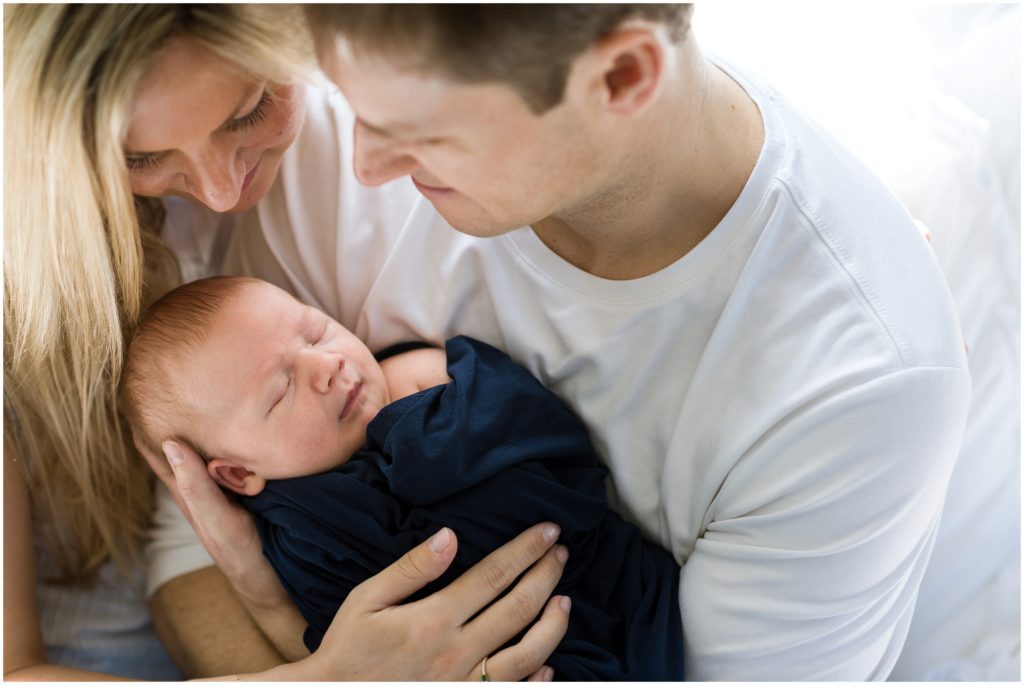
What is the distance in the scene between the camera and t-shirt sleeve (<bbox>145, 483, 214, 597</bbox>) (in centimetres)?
169

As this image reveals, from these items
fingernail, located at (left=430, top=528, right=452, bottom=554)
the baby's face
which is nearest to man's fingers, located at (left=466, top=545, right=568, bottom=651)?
fingernail, located at (left=430, top=528, right=452, bottom=554)

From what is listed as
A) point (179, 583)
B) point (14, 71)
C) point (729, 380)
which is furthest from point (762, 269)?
point (179, 583)

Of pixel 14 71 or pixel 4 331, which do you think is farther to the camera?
pixel 4 331

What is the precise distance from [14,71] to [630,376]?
2.98 ft

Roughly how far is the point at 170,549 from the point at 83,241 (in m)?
0.64

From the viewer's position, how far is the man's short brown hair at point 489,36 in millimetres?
1029

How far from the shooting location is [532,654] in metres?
1.41

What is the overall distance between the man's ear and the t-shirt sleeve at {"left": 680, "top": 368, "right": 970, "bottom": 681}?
0.47 meters

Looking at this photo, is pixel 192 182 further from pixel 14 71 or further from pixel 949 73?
pixel 949 73

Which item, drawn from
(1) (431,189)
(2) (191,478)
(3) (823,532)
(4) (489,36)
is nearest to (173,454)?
(2) (191,478)

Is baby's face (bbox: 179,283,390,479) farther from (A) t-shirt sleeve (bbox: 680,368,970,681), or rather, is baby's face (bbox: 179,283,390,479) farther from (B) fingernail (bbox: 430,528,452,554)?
(A) t-shirt sleeve (bbox: 680,368,970,681)

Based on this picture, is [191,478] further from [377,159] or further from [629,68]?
[629,68]

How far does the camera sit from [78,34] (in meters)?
1.14

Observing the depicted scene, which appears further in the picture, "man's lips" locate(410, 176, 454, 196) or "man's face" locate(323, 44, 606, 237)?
"man's lips" locate(410, 176, 454, 196)
